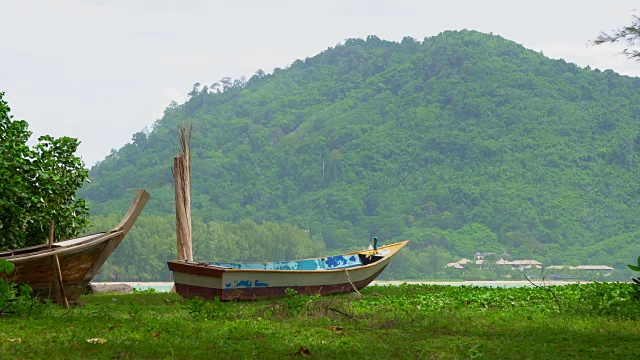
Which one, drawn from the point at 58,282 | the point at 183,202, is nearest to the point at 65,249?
the point at 58,282

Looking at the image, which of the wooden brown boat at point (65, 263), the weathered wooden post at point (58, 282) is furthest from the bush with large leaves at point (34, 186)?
the weathered wooden post at point (58, 282)

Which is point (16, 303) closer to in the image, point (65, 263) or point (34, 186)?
point (65, 263)

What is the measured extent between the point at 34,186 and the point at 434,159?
73.6 meters

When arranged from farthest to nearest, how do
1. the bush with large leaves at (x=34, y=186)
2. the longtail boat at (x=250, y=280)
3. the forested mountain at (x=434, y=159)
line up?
the forested mountain at (x=434, y=159)
the longtail boat at (x=250, y=280)
the bush with large leaves at (x=34, y=186)

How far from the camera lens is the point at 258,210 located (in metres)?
83.9

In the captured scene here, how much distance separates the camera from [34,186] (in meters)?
14.9

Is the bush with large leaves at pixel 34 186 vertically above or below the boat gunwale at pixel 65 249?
above

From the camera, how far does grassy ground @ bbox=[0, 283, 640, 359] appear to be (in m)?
8.10

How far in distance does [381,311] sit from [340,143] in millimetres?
79411

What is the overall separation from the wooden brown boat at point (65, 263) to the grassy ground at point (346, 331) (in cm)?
52

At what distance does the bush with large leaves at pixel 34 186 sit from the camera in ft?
45.1

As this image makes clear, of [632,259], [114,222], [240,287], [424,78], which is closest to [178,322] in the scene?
[240,287]

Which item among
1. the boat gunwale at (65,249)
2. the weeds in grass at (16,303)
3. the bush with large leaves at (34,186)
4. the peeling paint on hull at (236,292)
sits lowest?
the peeling paint on hull at (236,292)

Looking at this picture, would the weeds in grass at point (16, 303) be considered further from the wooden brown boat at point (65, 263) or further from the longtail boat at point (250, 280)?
the longtail boat at point (250, 280)
